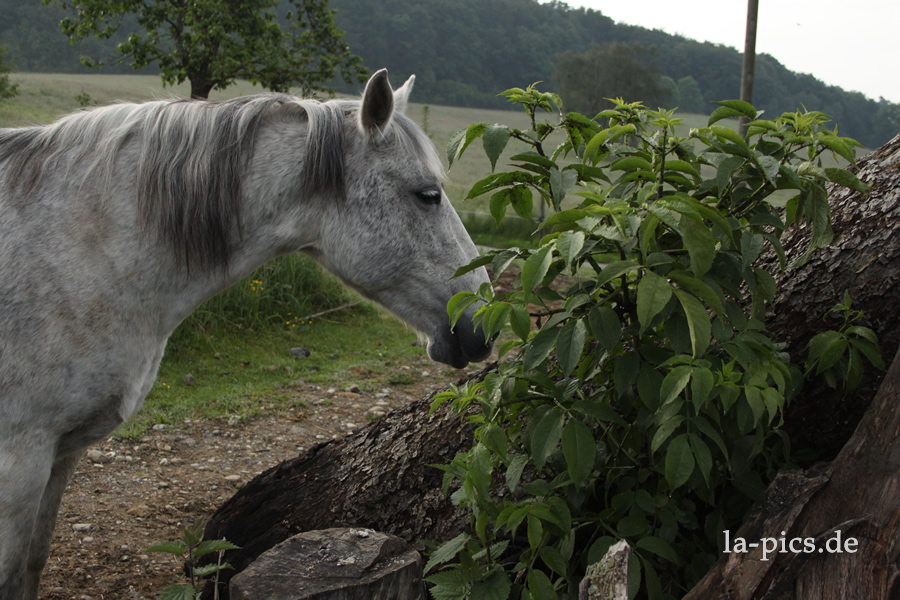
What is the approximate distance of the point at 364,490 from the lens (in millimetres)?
2502

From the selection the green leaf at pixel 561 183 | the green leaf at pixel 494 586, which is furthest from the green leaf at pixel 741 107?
the green leaf at pixel 494 586

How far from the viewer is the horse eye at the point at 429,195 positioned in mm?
2412

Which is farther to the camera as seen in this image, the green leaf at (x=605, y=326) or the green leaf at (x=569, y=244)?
the green leaf at (x=605, y=326)

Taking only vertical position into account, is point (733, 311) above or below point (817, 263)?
below

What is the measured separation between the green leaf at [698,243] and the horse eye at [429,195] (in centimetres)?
123

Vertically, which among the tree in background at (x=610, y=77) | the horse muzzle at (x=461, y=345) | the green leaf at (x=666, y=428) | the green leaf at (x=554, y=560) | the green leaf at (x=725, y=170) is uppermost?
the tree in background at (x=610, y=77)

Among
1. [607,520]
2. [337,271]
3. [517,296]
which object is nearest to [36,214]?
[337,271]

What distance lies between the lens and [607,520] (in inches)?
68.9

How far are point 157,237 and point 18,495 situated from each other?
0.94 meters

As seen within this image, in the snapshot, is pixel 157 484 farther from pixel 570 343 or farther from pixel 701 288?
pixel 701 288

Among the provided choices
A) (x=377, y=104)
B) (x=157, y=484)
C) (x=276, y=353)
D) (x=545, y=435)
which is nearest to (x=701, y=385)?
(x=545, y=435)

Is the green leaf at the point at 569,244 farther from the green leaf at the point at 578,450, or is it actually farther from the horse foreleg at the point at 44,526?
the horse foreleg at the point at 44,526

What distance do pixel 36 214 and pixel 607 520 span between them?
6.99 ft

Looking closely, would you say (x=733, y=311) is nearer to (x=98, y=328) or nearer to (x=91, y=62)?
(x=98, y=328)
